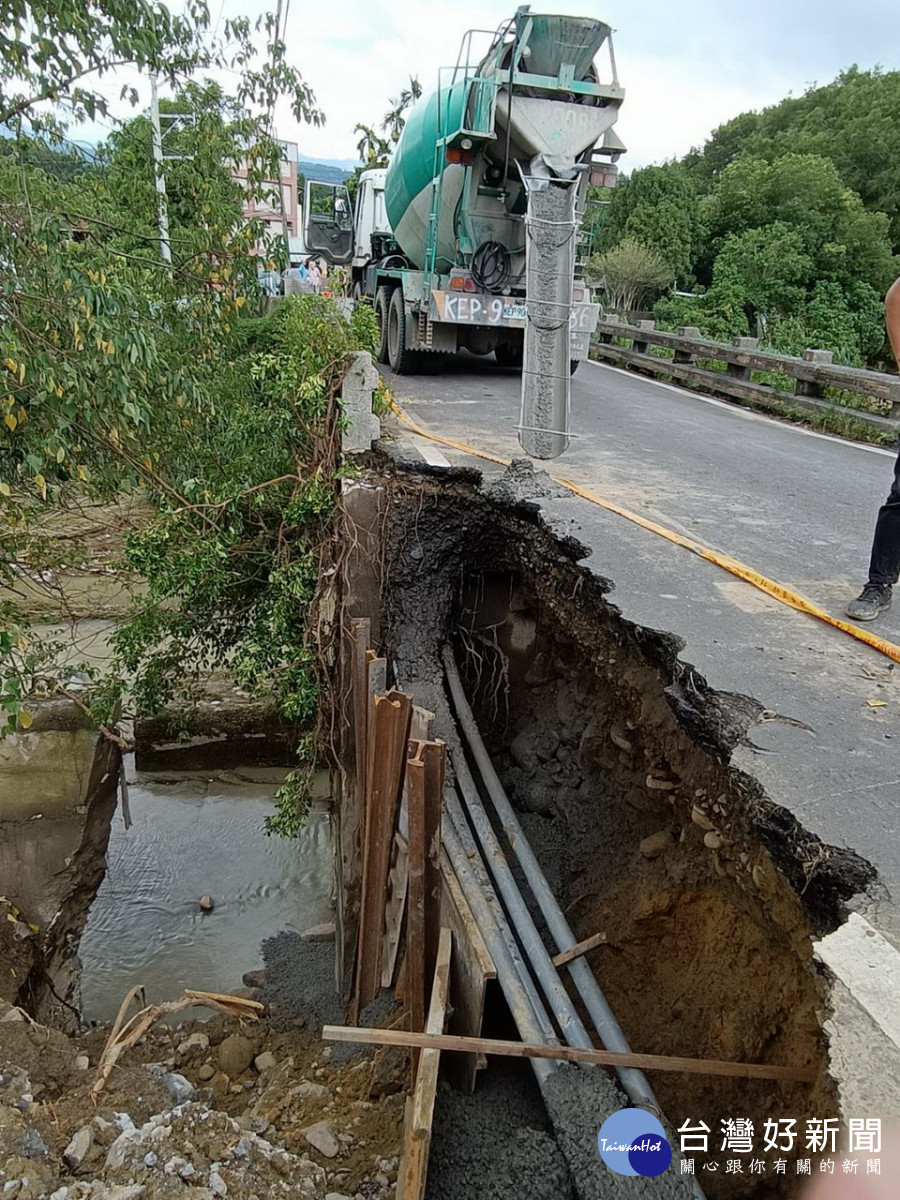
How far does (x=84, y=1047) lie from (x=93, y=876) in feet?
6.65

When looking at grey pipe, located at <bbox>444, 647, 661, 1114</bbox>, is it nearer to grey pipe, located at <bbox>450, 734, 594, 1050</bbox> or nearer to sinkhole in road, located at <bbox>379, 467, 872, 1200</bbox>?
grey pipe, located at <bbox>450, 734, 594, 1050</bbox>

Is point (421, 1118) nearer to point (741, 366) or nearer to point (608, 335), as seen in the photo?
point (741, 366)

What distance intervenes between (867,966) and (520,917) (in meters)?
1.72

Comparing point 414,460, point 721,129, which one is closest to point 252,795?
point 414,460

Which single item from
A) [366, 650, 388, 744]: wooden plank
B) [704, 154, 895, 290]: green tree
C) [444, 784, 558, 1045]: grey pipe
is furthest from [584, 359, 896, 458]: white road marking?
[704, 154, 895, 290]: green tree

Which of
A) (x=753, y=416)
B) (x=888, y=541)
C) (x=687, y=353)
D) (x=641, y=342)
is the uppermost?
(x=641, y=342)

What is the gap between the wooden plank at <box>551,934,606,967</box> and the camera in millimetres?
3514

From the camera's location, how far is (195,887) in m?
6.59

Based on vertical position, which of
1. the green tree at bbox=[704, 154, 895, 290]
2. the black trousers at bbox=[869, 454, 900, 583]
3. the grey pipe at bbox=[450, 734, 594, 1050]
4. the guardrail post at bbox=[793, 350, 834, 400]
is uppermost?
the green tree at bbox=[704, 154, 895, 290]

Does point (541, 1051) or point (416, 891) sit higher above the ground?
point (416, 891)

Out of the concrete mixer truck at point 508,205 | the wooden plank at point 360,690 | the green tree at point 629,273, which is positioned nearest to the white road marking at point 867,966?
the wooden plank at point 360,690

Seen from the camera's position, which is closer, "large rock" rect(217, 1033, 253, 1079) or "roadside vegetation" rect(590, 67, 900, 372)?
"large rock" rect(217, 1033, 253, 1079)

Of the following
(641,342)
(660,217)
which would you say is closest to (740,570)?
(641,342)

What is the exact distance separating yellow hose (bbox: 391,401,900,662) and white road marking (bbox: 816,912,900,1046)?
73.4 inches
